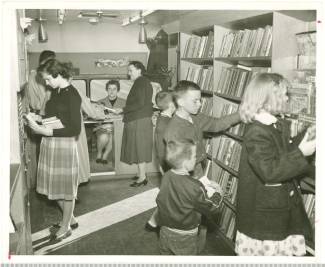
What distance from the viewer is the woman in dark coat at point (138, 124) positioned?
5.16 meters

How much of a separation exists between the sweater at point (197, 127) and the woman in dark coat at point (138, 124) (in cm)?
211

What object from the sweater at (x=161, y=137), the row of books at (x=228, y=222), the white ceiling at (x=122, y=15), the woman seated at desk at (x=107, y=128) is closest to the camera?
the row of books at (x=228, y=222)

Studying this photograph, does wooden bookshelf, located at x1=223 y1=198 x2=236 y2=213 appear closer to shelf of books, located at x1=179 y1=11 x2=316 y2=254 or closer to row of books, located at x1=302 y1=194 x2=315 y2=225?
shelf of books, located at x1=179 y1=11 x2=316 y2=254

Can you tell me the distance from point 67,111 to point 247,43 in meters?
1.57

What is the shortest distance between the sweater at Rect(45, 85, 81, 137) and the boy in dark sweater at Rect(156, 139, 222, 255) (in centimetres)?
128

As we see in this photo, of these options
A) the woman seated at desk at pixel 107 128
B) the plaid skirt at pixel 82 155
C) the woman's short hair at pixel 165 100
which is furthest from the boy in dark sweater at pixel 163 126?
the woman seated at desk at pixel 107 128

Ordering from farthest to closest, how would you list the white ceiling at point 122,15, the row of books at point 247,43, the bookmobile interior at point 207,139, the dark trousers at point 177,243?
the white ceiling at point 122,15 → the row of books at point 247,43 → the bookmobile interior at point 207,139 → the dark trousers at point 177,243

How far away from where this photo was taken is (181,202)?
91.7 inches

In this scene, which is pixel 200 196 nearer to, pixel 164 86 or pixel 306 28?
pixel 306 28

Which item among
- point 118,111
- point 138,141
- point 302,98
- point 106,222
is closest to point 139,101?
point 138,141

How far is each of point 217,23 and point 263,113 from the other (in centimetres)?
183

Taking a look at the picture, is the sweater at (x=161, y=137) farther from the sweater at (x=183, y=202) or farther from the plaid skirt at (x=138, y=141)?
the plaid skirt at (x=138, y=141)
